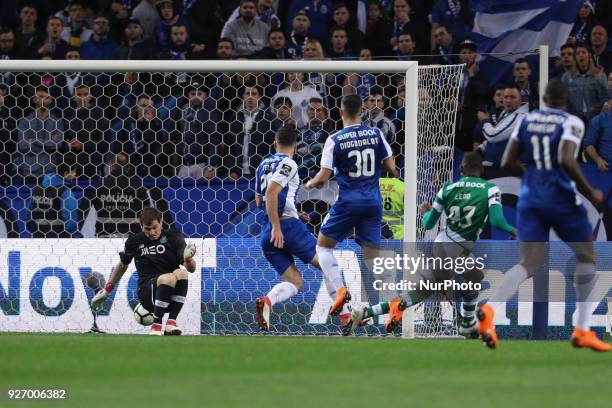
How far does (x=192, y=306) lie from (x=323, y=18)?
610cm

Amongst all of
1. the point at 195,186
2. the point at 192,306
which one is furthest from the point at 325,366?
the point at 195,186

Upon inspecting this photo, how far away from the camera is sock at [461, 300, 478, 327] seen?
12734 mm

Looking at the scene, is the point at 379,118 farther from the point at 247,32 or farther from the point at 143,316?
the point at 247,32

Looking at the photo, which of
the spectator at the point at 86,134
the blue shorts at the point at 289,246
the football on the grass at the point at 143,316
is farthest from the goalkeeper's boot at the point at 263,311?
the spectator at the point at 86,134

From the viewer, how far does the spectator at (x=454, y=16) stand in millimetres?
18064

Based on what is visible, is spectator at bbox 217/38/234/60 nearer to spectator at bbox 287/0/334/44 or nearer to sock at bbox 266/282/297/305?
spectator at bbox 287/0/334/44

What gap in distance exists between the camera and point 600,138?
50.3 ft

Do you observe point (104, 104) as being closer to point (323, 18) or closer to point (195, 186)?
point (195, 186)

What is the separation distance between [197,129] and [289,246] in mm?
2985

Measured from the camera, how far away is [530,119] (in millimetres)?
9727

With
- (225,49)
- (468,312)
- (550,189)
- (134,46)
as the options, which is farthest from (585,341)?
(134,46)

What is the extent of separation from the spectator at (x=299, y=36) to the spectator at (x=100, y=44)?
2.47 m

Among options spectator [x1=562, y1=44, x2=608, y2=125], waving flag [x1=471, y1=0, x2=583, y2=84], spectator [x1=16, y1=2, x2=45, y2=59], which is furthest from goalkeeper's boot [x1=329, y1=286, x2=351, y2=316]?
spectator [x1=16, y1=2, x2=45, y2=59]

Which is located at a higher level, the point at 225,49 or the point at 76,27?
the point at 76,27
